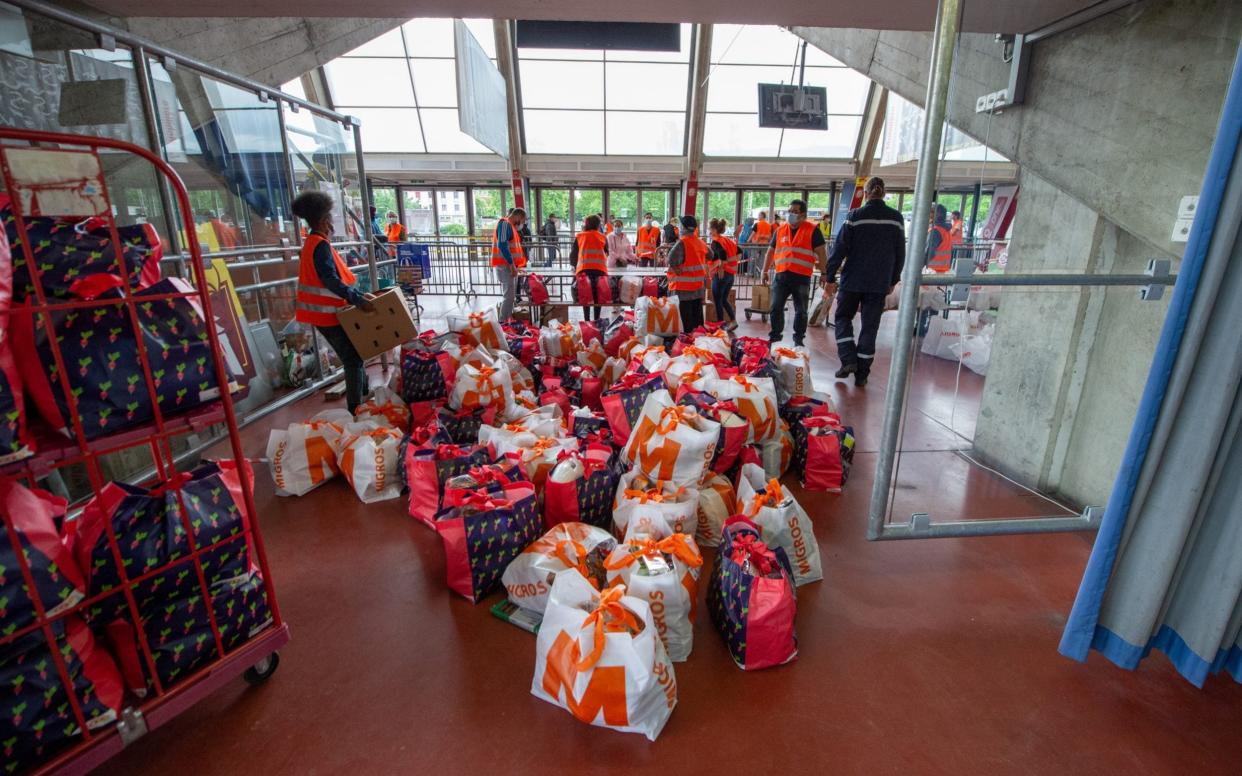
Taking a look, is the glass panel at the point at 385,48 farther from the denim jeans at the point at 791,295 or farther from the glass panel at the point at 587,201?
the denim jeans at the point at 791,295

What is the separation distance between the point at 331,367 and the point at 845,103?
1439 centimetres

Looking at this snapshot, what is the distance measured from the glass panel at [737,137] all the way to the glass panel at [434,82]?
6.39 m

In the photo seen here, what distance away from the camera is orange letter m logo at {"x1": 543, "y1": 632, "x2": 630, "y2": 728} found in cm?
168

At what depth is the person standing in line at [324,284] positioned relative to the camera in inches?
Result: 144

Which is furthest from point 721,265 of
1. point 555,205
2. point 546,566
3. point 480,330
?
point 555,205

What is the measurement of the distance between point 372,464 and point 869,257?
4314 millimetres

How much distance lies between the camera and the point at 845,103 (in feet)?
48.5

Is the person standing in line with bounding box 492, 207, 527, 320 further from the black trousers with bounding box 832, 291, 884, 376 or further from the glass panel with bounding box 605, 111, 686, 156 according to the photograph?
the glass panel with bounding box 605, 111, 686, 156

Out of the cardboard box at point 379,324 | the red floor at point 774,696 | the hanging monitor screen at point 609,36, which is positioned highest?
the hanging monitor screen at point 609,36

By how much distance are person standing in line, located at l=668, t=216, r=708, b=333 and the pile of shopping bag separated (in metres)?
1.79

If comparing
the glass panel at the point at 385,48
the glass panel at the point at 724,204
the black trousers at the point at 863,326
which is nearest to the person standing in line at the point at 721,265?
the black trousers at the point at 863,326

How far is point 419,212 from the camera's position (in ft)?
56.2

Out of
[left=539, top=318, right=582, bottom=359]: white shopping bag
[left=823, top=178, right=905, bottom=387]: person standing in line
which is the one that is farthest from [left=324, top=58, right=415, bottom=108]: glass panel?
[left=823, top=178, right=905, bottom=387]: person standing in line

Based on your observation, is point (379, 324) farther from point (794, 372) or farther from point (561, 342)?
point (794, 372)
